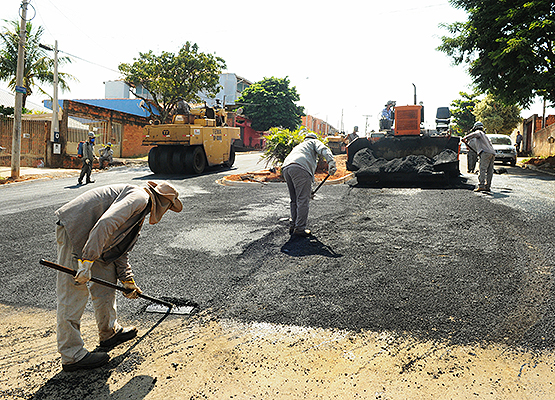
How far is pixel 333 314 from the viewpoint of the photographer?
12.9ft

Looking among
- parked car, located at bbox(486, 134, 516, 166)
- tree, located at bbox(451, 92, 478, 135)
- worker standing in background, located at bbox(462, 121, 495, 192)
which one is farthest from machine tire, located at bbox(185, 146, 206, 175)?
tree, located at bbox(451, 92, 478, 135)

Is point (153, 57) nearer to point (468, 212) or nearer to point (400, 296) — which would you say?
A: point (468, 212)

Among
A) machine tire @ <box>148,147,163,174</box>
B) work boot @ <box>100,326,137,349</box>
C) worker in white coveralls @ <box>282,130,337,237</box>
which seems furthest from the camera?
machine tire @ <box>148,147,163,174</box>

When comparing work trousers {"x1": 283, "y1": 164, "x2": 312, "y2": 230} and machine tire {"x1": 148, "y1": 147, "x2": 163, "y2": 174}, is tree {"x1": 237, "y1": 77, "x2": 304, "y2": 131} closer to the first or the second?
machine tire {"x1": 148, "y1": 147, "x2": 163, "y2": 174}

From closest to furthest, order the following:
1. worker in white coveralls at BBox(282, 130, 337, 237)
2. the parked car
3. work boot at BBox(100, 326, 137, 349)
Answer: work boot at BBox(100, 326, 137, 349) → worker in white coveralls at BBox(282, 130, 337, 237) → the parked car

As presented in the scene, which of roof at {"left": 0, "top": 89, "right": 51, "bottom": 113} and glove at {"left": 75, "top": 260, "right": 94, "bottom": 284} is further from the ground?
roof at {"left": 0, "top": 89, "right": 51, "bottom": 113}

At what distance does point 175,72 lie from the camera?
2180cm

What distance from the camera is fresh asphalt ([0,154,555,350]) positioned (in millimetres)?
3875

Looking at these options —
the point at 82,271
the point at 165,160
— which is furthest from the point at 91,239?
the point at 165,160

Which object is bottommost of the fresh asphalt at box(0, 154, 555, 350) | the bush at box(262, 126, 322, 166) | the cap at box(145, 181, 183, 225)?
the fresh asphalt at box(0, 154, 555, 350)

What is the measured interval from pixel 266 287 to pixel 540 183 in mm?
9235

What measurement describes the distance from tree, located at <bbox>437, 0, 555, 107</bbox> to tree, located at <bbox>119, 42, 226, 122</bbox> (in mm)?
11394

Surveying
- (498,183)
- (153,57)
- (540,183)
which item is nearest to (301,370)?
(498,183)

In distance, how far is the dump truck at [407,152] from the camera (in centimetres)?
988
